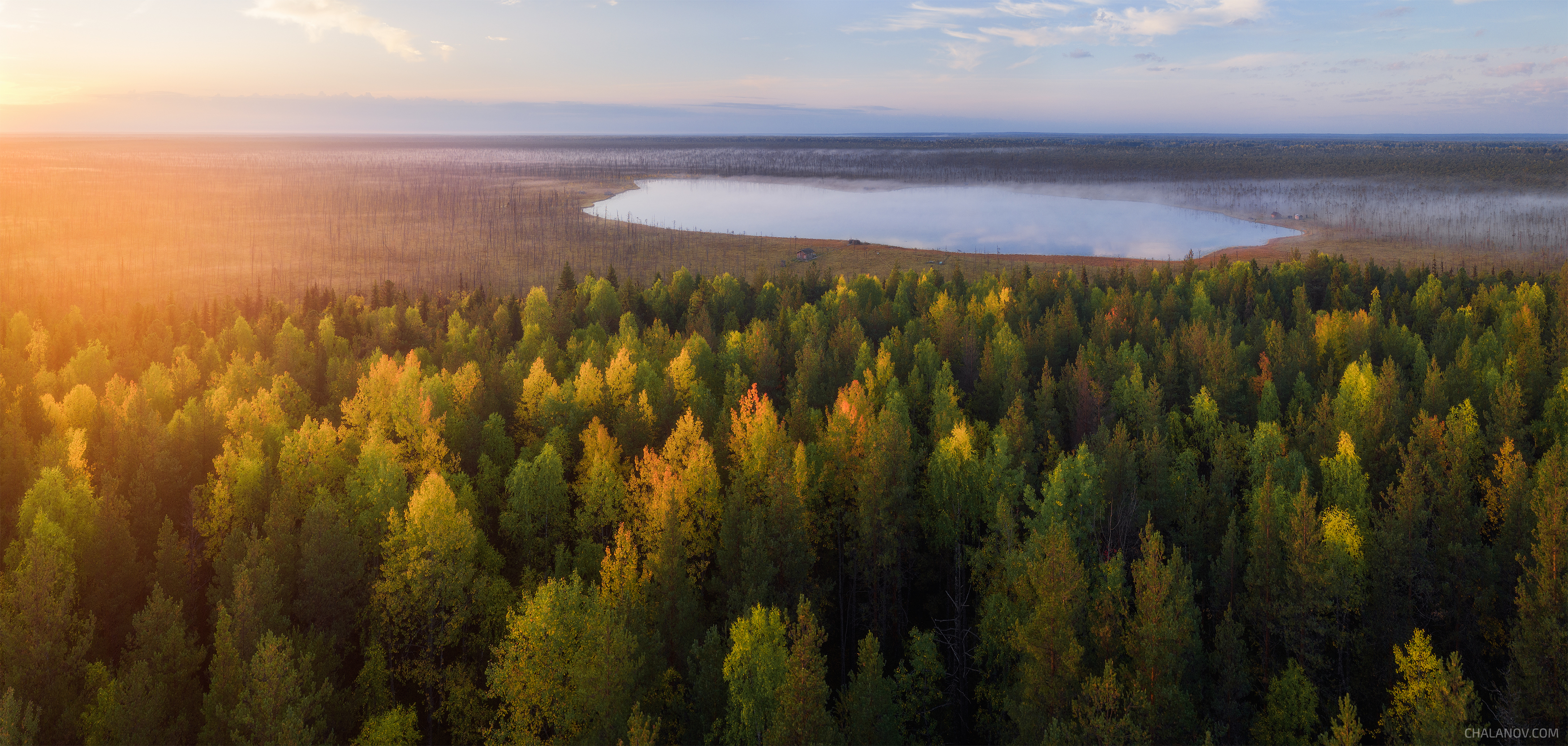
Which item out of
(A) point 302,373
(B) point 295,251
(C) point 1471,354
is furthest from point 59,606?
(B) point 295,251

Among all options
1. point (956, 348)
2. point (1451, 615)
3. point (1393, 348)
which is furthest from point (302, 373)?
point (1393, 348)

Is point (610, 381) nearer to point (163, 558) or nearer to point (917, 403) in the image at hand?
point (917, 403)

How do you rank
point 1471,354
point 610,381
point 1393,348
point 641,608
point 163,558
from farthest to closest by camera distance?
point 1393,348 → point 1471,354 → point 610,381 → point 163,558 → point 641,608

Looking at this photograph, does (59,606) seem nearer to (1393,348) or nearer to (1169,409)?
(1169,409)

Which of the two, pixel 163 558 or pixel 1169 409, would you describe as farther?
pixel 1169 409

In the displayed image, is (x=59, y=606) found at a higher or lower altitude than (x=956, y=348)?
lower

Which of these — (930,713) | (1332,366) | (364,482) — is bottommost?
(930,713)

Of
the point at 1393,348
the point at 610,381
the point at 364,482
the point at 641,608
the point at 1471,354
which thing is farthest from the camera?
the point at 1393,348
